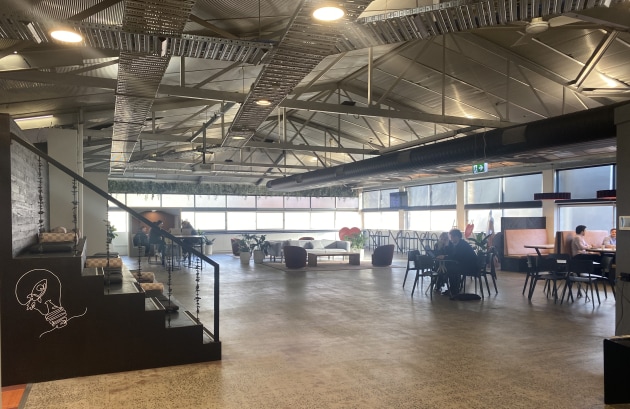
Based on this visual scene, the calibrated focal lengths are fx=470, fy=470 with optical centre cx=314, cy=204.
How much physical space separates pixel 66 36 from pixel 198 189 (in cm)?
1597

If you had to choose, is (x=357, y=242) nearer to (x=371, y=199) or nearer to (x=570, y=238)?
(x=570, y=238)

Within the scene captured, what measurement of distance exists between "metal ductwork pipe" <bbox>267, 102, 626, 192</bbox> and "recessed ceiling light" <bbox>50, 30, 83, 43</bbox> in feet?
19.5

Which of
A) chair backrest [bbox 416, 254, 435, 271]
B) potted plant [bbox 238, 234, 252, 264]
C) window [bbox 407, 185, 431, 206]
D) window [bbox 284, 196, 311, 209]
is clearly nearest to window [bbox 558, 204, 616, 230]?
chair backrest [bbox 416, 254, 435, 271]

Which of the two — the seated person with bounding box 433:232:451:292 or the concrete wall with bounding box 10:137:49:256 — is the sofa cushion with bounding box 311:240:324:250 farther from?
the concrete wall with bounding box 10:137:49:256

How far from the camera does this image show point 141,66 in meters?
4.89

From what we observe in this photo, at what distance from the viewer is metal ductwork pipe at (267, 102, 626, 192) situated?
607cm

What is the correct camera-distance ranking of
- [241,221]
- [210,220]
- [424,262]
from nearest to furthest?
1. [424,262]
2. [210,220]
3. [241,221]

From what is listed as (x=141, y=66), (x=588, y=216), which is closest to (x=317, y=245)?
(x=588, y=216)

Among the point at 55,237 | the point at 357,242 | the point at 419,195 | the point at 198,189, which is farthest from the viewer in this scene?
the point at 198,189

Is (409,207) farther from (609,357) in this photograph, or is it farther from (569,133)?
(609,357)

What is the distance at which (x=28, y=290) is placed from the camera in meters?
4.05

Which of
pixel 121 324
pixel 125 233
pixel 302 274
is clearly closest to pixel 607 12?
pixel 121 324

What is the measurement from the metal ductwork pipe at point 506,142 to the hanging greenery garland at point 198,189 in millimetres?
9055

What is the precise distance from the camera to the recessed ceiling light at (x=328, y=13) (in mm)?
3340
